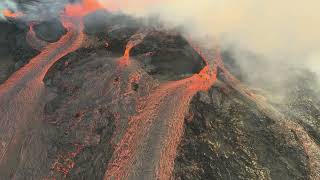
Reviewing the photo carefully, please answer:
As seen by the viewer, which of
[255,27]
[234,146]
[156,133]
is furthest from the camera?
[255,27]

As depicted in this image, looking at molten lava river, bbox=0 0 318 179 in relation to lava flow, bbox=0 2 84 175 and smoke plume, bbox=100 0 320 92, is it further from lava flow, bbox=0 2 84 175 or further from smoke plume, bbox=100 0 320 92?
smoke plume, bbox=100 0 320 92

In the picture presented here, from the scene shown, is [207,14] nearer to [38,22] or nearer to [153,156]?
[38,22]

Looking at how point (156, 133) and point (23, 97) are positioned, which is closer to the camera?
point (156, 133)

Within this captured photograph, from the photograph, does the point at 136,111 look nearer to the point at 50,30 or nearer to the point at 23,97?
the point at 23,97

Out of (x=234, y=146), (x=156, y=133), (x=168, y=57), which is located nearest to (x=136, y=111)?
(x=156, y=133)

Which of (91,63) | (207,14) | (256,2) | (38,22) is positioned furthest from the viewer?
(256,2)

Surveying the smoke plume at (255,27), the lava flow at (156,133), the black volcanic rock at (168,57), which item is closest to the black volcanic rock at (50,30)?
the smoke plume at (255,27)

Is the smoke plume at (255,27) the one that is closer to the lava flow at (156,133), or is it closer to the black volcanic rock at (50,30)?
the black volcanic rock at (50,30)

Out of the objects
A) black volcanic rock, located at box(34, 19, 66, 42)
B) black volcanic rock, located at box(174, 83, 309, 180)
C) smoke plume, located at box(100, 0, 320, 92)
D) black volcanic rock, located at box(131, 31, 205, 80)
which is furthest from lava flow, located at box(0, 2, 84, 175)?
black volcanic rock, located at box(174, 83, 309, 180)

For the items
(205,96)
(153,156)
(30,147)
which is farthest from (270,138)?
(30,147)
